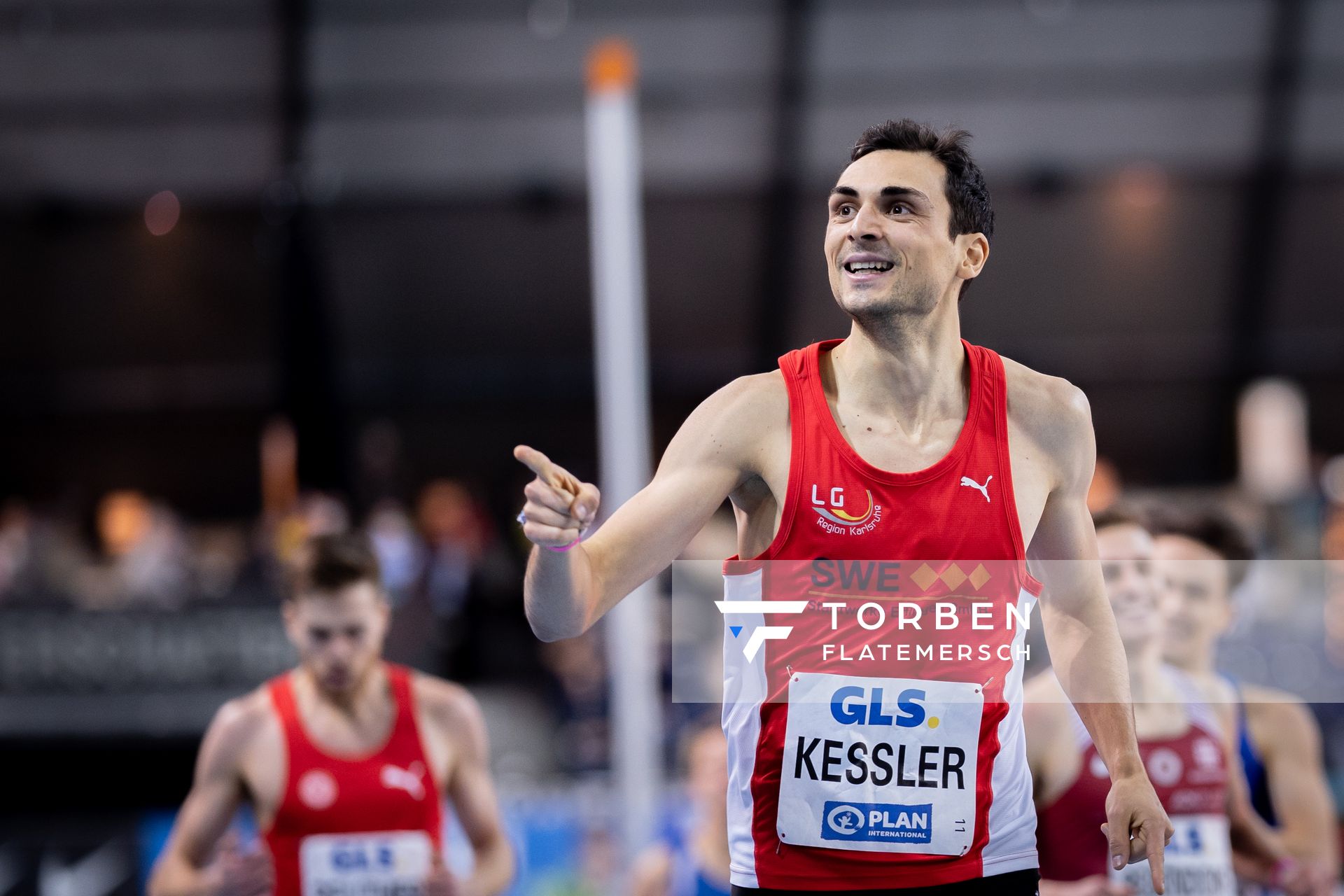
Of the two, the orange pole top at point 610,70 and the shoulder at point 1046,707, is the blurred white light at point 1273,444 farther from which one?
the shoulder at point 1046,707

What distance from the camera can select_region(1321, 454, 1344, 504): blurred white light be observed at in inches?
512

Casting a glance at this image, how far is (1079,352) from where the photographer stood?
59.6 ft

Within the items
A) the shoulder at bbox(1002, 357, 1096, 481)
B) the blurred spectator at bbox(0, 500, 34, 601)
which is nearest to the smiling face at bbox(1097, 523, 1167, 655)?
the shoulder at bbox(1002, 357, 1096, 481)

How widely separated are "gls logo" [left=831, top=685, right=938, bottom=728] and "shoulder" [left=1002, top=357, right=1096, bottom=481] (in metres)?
0.59

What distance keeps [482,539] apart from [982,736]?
32.6 ft

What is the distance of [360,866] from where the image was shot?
4309 millimetres

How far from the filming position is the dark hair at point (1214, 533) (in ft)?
14.8

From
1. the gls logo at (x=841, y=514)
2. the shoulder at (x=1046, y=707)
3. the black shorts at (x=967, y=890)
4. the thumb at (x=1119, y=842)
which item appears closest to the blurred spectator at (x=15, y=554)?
the shoulder at (x=1046, y=707)

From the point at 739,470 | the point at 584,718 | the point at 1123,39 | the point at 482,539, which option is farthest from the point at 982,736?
the point at 1123,39

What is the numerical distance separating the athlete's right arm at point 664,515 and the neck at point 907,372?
17 cm

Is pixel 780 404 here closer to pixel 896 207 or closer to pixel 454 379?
pixel 896 207

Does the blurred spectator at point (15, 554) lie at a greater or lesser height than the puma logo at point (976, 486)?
lesser

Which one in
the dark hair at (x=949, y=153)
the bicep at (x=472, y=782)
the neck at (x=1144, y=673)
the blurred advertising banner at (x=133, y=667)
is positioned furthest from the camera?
the blurred advertising banner at (x=133, y=667)

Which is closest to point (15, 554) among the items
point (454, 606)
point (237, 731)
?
point (454, 606)
